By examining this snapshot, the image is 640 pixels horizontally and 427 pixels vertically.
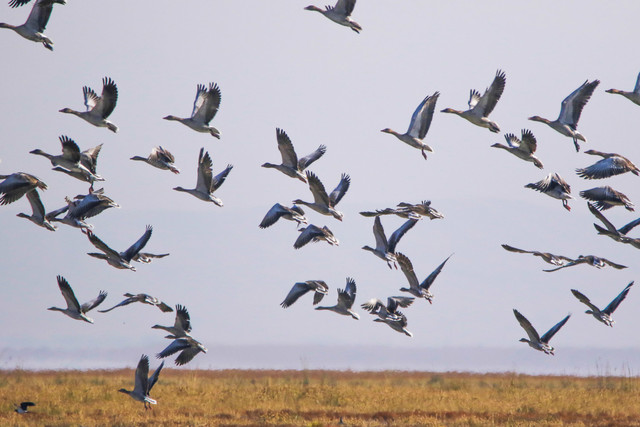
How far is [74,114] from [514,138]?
9947 millimetres

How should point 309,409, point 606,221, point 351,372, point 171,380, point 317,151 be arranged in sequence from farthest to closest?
point 351,372
point 171,380
point 309,409
point 317,151
point 606,221

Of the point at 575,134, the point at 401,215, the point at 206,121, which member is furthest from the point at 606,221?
the point at 206,121

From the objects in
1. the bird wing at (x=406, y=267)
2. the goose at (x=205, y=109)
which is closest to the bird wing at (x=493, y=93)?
the bird wing at (x=406, y=267)

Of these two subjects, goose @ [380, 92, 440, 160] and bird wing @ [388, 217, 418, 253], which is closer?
goose @ [380, 92, 440, 160]

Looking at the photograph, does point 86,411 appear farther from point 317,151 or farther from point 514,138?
point 514,138

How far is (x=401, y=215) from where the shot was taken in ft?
69.3

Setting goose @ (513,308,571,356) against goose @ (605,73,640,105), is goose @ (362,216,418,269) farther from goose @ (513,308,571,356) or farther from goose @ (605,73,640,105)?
goose @ (605,73,640,105)

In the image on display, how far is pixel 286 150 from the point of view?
68.9 ft

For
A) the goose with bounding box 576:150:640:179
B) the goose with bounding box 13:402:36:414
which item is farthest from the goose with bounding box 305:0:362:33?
the goose with bounding box 13:402:36:414

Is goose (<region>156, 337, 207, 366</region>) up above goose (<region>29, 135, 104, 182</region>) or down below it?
below

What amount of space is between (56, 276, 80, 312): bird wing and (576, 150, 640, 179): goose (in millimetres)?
11819

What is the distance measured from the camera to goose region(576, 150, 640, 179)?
19.7 m

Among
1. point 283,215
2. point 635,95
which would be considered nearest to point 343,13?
point 283,215

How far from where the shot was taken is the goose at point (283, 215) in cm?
2189
